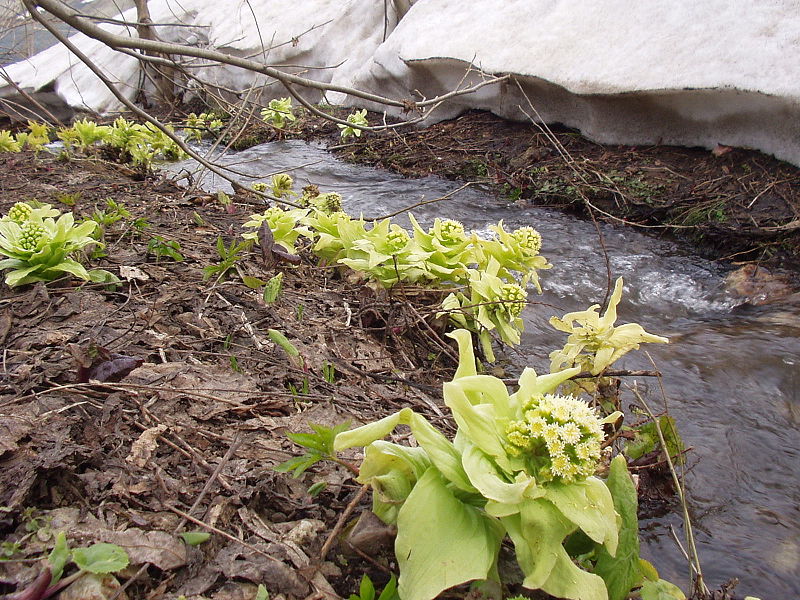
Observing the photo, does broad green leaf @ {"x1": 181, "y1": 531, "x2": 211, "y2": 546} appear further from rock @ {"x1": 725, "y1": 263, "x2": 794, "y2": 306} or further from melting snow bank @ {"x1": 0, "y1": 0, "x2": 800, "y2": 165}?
rock @ {"x1": 725, "y1": 263, "x2": 794, "y2": 306}

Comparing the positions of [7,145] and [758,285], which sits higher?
[7,145]

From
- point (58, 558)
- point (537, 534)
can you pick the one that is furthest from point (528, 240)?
point (58, 558)

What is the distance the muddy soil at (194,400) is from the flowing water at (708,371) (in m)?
0.71

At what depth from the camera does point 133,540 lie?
108cm

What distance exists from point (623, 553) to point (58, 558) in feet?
3.66

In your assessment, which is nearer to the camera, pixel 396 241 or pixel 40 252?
pixel 40 252

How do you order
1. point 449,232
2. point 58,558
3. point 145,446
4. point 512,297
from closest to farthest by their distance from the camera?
point 58,558 → point 145,446 → point 512,297 → point 449,232

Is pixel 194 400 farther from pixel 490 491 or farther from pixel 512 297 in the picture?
pixel 512 297

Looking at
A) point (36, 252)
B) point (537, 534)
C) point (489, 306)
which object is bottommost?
point (489, 306)

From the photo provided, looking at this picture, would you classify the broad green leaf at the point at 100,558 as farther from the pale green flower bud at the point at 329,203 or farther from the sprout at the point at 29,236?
the pale green flower bud at the point at 329,203

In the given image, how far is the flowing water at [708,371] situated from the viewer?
1.72m

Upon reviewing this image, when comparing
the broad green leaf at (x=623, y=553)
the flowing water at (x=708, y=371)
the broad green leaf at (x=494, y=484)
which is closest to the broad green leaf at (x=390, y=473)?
the broad green leaf at (x=494, y=484)

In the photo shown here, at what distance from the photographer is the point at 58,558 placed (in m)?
0.95

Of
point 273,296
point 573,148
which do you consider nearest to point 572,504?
point 273,296
